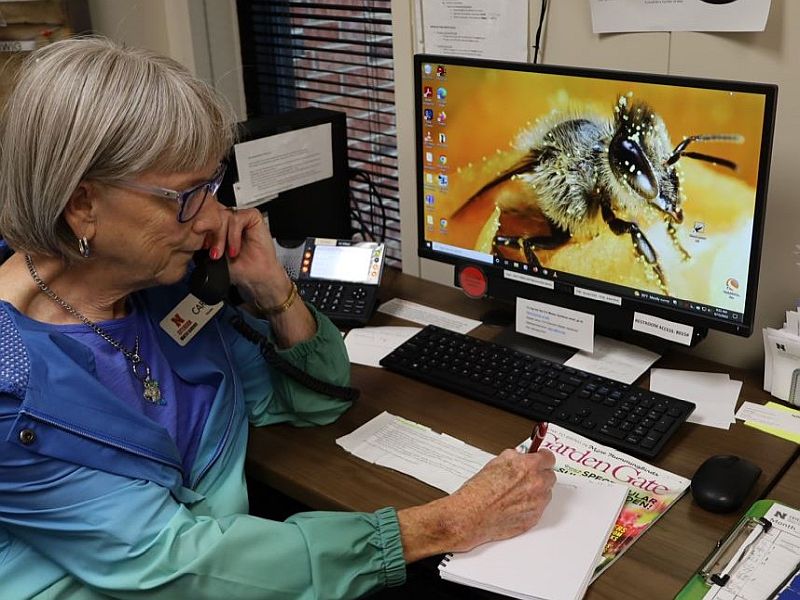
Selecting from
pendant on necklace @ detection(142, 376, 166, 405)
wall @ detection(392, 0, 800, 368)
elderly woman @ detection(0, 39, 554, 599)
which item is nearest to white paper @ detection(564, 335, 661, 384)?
wall @ detection(392, 0, 800, 368)

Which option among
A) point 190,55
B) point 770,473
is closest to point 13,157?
point 770,473

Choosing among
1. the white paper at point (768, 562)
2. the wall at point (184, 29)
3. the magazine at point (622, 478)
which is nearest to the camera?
the white paper at point (768, 562)

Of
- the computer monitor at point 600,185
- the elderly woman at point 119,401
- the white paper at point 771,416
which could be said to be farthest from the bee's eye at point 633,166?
the elderly woman at point 119,401

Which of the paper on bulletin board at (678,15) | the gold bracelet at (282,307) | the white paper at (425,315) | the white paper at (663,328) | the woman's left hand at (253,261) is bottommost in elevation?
the white paper at (425,315)

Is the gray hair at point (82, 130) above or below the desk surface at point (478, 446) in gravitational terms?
above

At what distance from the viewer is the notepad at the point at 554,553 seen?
1.06m

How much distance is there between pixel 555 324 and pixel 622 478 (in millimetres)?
402

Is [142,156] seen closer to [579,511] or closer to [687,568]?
[579,511]

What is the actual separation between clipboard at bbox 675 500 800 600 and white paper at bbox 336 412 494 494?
0.33 meters

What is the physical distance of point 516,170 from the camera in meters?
1.54

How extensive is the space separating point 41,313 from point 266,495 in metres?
0.60

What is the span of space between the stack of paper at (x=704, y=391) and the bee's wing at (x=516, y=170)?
0.40 m

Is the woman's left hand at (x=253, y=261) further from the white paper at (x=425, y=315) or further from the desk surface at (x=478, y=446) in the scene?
the white paper at (x=425, y=315)

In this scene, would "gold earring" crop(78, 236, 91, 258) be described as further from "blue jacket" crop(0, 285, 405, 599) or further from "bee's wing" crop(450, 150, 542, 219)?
"bee's wing" crop(450, 150, 542, 219)
